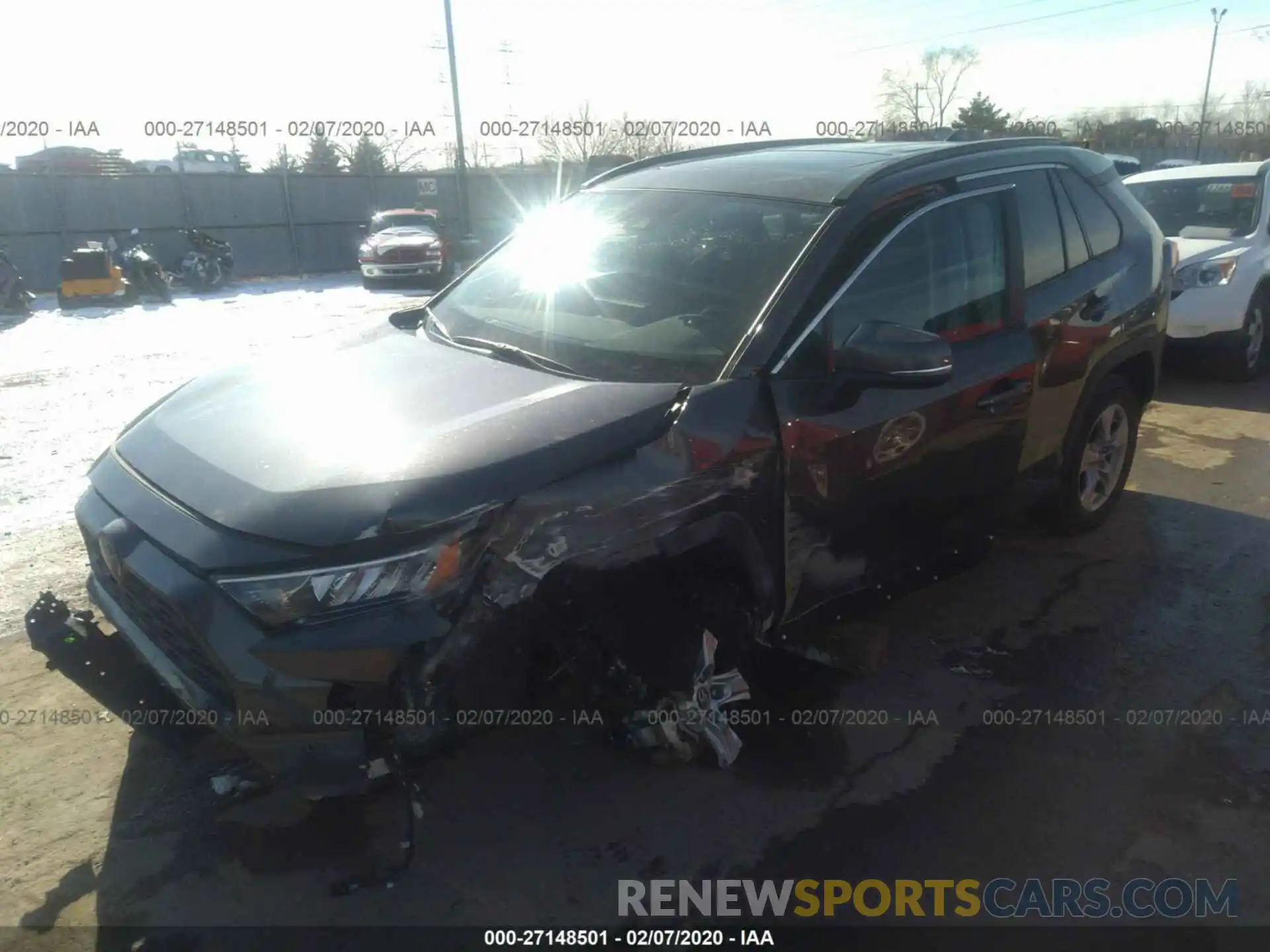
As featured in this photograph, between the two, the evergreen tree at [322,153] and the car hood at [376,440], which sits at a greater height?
the evergreen tree at [322,153]

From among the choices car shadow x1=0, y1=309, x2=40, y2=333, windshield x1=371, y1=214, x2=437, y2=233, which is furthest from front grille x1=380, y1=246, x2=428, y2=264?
car shadow x1=0, y1=309, x2=40, y2=333

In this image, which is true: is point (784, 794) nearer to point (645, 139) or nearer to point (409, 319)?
point (409, 319)

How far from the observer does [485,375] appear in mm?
3012

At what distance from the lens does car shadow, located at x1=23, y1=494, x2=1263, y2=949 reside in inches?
102

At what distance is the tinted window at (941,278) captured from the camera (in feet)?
10.4

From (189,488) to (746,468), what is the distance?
1.53 meters

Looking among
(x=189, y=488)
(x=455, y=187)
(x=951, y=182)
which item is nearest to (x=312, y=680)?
(x=189, y=488)

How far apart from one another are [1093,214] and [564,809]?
353 cm

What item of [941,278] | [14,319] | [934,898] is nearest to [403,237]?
[14,319]

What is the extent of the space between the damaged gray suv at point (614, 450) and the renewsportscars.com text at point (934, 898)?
54 cm

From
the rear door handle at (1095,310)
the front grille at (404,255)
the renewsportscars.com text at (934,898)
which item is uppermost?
the rear door handle at (1095,310)

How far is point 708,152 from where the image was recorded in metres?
4.28

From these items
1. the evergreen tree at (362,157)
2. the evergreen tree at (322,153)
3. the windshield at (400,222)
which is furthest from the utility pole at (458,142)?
the evergreen tree at (322,153)

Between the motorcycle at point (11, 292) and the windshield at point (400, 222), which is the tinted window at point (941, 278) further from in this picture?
the windshield at point (400, 222)
